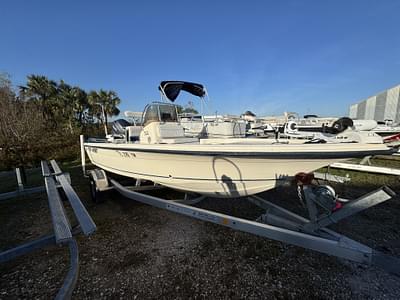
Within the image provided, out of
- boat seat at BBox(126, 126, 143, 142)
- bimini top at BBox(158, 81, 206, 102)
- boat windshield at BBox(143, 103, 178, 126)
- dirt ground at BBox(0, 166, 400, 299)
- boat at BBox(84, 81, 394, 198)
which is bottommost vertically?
dirt ground at BBox(0, 166, 400, 299)

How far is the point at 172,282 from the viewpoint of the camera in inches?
81.9

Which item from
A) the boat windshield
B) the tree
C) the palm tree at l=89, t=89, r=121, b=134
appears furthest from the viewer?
the palm tree at l=89, t=89, r=121, b=134

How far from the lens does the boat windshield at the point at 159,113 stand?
13.1ft

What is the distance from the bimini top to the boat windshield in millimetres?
483

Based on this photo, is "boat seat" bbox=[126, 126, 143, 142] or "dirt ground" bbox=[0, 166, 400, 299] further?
"boat seat" bbox=[126, 126, 143, 142]

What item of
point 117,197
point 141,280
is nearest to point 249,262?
point 141,280

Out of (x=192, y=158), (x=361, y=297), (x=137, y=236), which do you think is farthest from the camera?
(x=137, y=236)

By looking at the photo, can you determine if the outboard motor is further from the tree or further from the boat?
the tree

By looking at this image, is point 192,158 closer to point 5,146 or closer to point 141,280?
point 141,280

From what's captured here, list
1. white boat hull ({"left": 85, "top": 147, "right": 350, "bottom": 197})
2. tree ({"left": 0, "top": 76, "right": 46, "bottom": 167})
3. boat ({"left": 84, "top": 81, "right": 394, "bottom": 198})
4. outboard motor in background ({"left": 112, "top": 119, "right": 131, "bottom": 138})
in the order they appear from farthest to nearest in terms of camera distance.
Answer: tree ({"left": 0, "top": 76, "right": 46, "bottom": 167}) → outboard motor in background ({"left": 112, "top": 119, "right": 131, "bottom": 138}) → white boat hull ({"left": 85, "top": 147, "right": 350, "bottom": 197}) → boat ({"left": 84, "top": 81, "right": 394, "bottom": 198})

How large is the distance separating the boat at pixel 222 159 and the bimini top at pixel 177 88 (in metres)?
0.57

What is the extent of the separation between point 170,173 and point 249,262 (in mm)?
1677

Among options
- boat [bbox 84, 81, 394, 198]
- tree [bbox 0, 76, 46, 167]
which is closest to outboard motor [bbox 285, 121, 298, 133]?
boat [bbox 84, 81, 394, 198]

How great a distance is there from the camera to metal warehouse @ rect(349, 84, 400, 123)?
56.6ft
